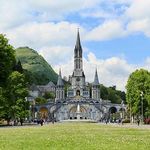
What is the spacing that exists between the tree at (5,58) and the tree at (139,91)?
39.2 meters

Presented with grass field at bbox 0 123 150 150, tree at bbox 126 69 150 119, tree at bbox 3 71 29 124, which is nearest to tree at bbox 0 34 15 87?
grass field at bbox 0 123 150 150

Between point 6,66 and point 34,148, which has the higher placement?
point 6,66

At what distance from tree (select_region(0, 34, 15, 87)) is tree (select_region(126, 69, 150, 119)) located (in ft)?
129

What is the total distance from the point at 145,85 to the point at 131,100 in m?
5.15

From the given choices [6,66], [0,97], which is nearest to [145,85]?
[0,97]

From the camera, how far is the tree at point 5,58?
220 feet

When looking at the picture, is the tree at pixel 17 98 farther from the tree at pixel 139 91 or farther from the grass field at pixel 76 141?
the grass field at pixel 76 141

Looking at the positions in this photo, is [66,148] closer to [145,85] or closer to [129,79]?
[145,85]

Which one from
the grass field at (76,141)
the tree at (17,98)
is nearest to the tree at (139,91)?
the tree at (17,98)

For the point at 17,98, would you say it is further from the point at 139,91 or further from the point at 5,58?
the point at 5,58

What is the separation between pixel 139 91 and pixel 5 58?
148 feet

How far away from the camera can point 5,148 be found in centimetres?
2303

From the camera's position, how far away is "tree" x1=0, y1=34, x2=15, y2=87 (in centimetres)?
6712

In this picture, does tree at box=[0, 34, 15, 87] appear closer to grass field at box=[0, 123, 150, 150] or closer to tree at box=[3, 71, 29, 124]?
grass field at box=[0, 123, 150, 150]
